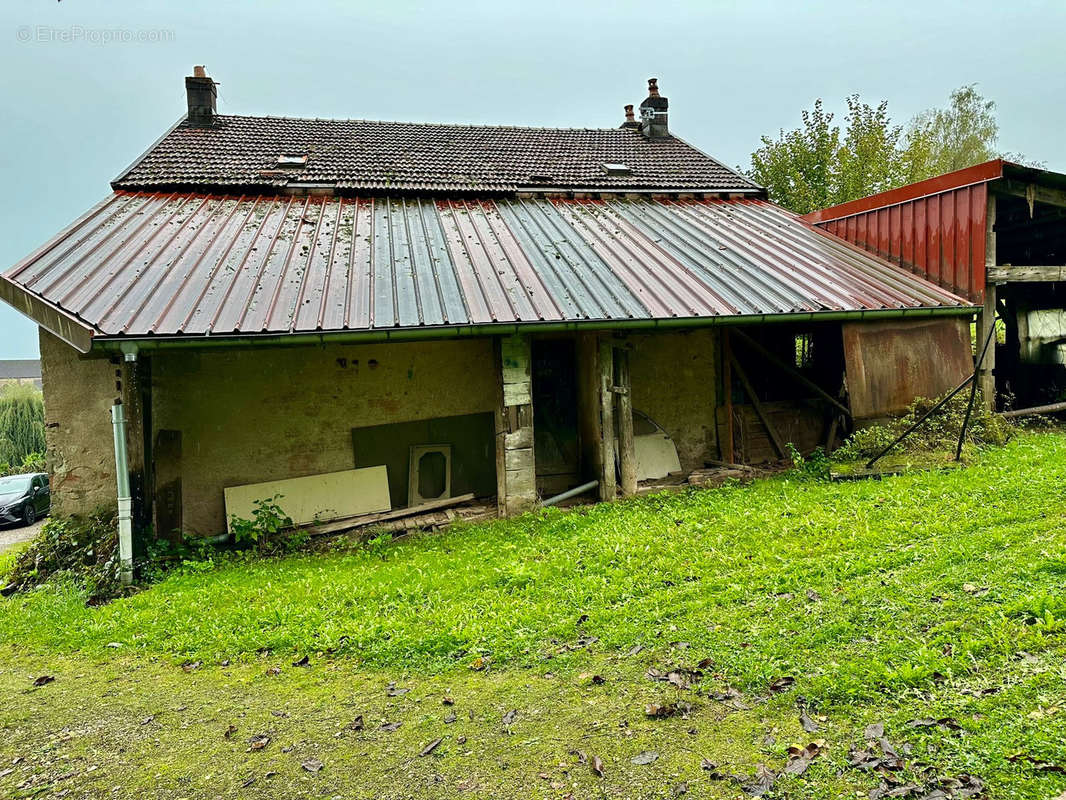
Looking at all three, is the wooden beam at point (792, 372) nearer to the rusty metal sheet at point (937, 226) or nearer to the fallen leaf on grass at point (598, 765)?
the rusty metal sheet at point (937, 226)

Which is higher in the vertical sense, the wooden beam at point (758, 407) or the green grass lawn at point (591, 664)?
the wooden beam at point (758, 407)

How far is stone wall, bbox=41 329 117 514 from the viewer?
713 centimetres

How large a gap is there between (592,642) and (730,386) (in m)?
6.42

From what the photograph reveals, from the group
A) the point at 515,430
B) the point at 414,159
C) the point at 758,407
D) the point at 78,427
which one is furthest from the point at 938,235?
the point at 78,427

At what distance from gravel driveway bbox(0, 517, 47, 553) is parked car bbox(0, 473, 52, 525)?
0.19 meters

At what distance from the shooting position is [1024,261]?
39.4 feet

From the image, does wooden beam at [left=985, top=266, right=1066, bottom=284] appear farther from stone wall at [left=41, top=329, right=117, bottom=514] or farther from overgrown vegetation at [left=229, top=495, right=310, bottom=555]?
stone wall at [left=41, top=329, right=117, bottom=514]

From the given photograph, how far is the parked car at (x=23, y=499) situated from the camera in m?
14.9

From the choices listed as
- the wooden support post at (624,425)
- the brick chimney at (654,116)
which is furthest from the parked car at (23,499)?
the brick chimney at (654,116)

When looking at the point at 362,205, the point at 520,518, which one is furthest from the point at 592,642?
the point at 362,205

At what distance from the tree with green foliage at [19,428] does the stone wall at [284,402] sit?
742 inches

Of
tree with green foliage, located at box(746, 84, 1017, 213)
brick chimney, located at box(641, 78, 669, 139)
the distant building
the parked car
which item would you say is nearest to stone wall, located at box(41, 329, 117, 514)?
the parked car

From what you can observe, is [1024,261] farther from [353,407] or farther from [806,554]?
[353,407]

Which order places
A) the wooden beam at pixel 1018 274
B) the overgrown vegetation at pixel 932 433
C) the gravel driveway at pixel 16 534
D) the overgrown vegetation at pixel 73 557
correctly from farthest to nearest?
1. the gravel driveway at pixel 16 534
2. the wooden beam at pixel 1018 274
3. the overgrown vegetation at pixel 932 433
4. the overgrown vegetation at pixel 73 557
